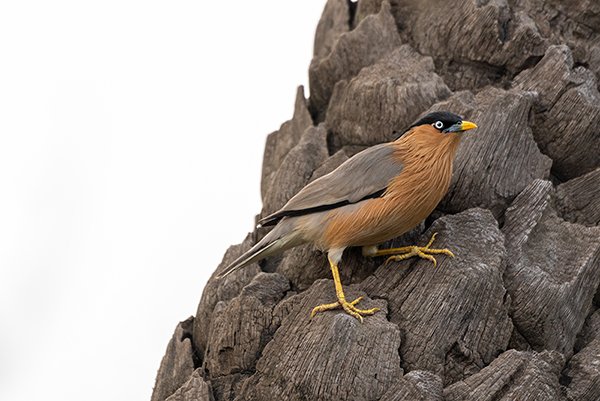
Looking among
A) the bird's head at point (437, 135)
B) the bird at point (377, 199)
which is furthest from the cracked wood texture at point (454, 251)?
the bird's head at point (437, 135)

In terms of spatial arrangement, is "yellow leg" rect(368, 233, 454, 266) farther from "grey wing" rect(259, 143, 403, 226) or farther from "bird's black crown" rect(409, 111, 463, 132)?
"bird's black crown" rect(409, 111, 463, 132)

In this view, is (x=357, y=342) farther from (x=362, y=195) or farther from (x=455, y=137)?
(x=455, y=137)

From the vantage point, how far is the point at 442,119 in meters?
8.82

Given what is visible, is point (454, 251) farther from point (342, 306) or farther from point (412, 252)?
point (342, 306)

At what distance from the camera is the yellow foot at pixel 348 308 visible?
27.7 feet

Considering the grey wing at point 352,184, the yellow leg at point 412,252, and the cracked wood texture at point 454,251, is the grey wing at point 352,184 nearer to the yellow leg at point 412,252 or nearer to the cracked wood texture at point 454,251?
the yellow leg at point 412,252

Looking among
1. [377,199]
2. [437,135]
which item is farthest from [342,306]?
[437,135]

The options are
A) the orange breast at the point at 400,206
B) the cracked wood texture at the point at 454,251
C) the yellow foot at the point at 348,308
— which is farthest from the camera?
the orange breast at the point at 400,206

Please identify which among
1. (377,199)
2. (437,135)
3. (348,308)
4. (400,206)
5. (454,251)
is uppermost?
(437,135)

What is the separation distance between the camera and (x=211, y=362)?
918 cm

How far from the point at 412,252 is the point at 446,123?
1.17m

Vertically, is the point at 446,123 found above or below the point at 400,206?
above

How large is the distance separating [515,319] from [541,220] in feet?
3.52

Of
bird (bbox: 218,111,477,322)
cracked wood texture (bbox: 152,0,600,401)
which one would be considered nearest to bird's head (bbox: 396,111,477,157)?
bird (bbox: 218,111,477,322)
